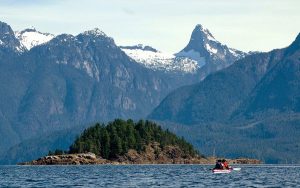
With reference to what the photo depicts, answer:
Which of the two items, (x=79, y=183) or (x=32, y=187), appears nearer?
(x=32, y=187)

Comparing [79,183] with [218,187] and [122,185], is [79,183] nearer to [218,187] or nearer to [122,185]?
[122,185]

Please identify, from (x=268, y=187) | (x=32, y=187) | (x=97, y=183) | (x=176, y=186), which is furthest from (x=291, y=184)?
(x=32, y=187)

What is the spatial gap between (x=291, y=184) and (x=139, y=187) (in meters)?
34.7

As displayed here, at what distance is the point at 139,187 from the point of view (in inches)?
7160

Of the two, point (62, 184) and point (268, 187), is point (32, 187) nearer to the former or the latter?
point (62, 184)

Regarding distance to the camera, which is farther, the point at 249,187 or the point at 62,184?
the point at 62,184

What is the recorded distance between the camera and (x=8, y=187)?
187 m

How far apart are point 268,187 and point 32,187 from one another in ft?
159

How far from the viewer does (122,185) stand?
7480 inches

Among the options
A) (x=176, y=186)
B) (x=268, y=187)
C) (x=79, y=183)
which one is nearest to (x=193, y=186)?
(x=176, y=186)

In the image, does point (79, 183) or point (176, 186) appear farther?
point (79, 183)

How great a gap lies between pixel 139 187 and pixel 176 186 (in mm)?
8329

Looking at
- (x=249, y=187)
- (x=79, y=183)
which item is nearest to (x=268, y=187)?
(x=249, y=187)

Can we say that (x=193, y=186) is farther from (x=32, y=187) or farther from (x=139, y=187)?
(x=32, y=187)
